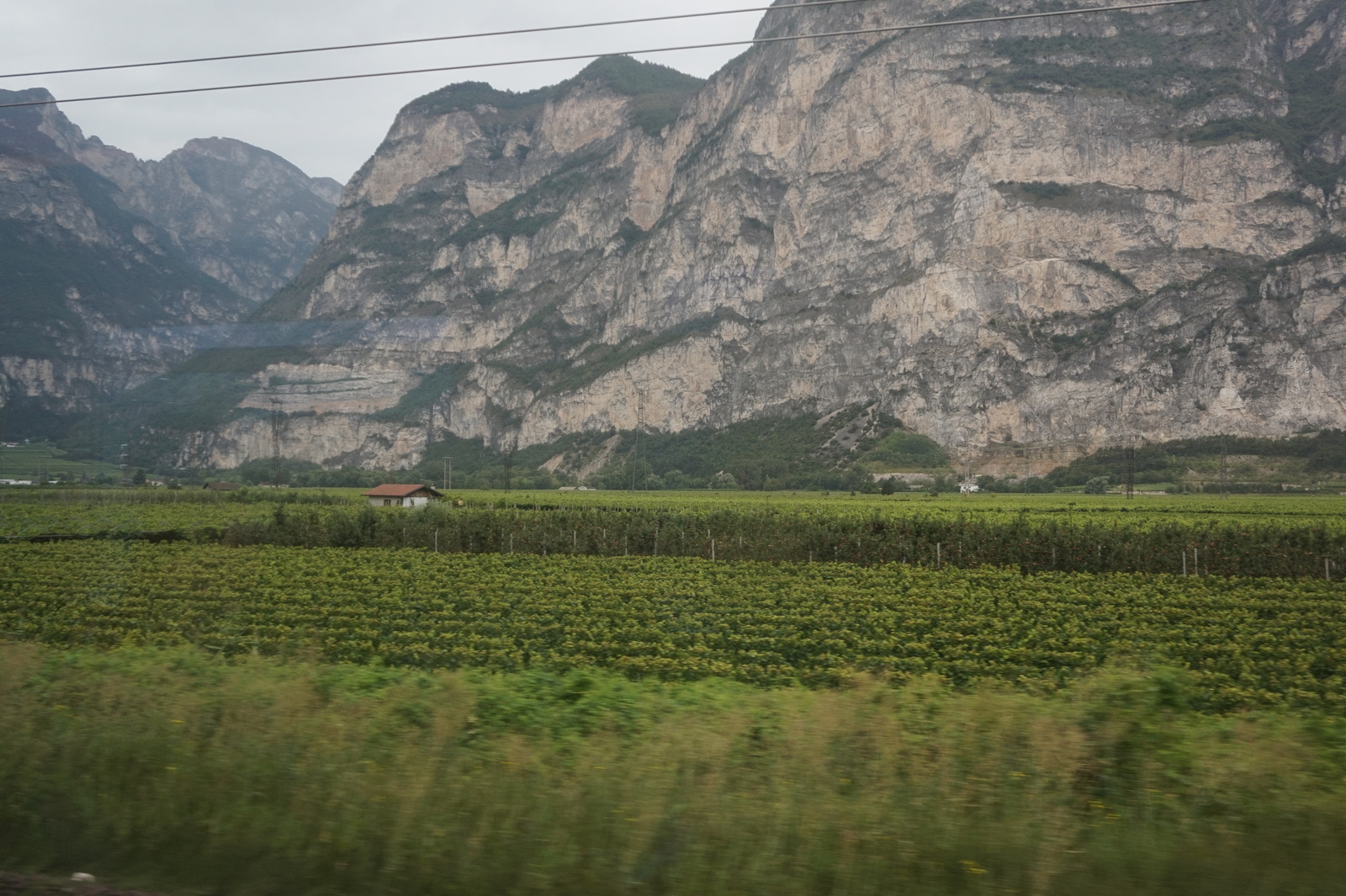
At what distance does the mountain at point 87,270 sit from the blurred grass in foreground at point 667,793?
627 inches

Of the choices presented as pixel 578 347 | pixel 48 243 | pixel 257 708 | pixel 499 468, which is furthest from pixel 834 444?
pixel 257 708

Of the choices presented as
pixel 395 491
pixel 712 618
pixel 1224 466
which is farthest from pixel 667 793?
pixel 1224 466

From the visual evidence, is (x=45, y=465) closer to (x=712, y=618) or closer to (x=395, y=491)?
(x=712, y=618)

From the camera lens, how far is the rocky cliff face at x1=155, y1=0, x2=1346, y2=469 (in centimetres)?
12712

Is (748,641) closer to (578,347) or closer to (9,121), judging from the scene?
(9,121)

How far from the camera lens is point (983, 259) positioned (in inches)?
5522

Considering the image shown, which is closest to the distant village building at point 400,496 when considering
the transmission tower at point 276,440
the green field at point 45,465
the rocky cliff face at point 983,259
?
the rocky cliff face at point 983,259

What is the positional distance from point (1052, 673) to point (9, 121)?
25014 mm

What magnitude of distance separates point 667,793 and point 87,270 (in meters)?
32.6

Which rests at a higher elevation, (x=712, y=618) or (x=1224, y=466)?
(x=1224, y=466)

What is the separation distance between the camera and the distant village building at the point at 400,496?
268 feet

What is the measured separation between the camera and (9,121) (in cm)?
2000

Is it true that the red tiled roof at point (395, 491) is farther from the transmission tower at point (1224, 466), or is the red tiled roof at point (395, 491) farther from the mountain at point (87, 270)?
the transmission tower at point (1224, 466)

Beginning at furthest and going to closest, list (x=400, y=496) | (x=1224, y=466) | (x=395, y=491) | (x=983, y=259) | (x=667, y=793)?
(x=983, y=259) < (x=1224, y=466) < (x=395, y=491) < (x=400, y=496) < (x=667, y=793)
